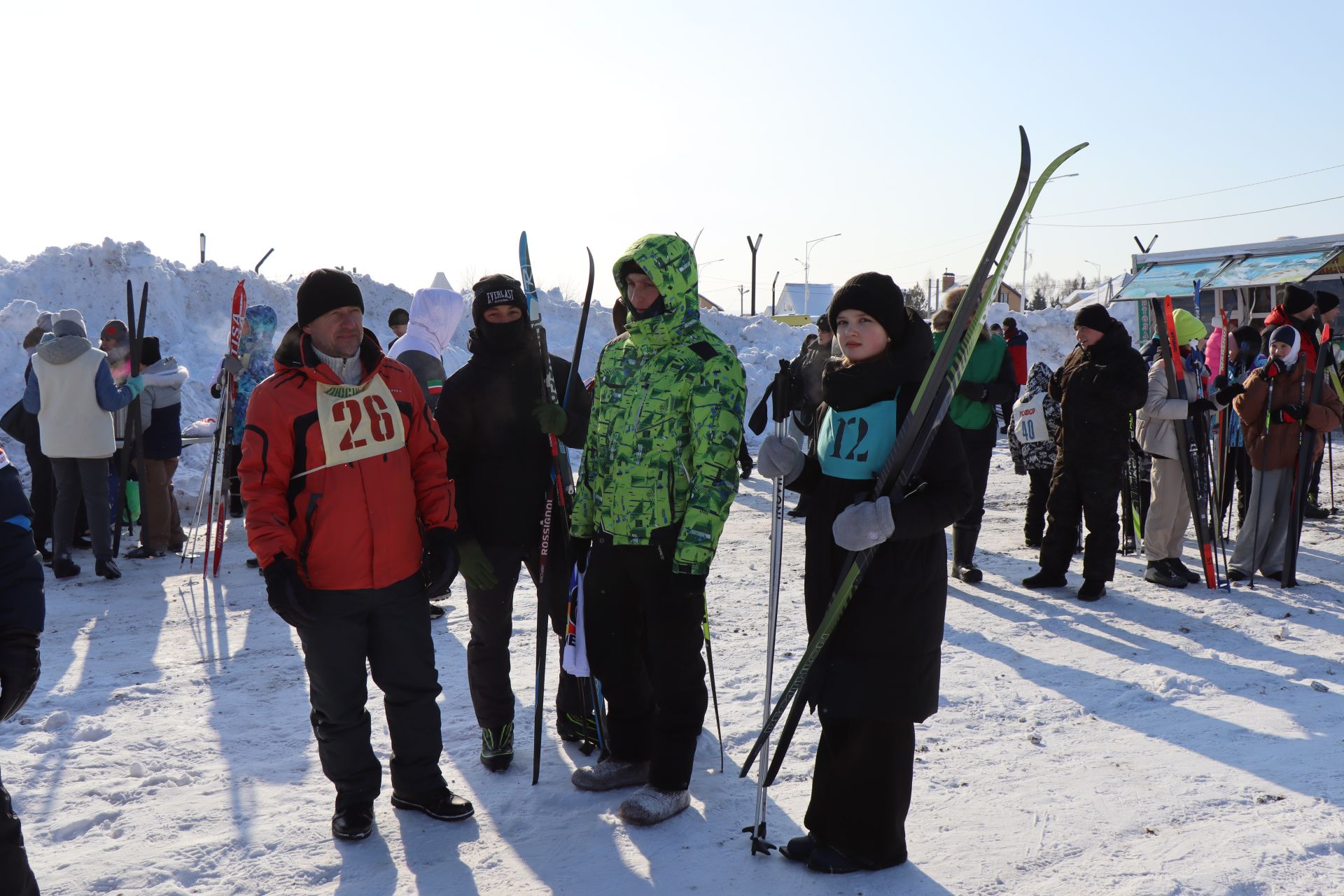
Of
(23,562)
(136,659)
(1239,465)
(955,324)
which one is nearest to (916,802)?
(955,324)

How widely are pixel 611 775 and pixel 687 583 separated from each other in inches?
37.0

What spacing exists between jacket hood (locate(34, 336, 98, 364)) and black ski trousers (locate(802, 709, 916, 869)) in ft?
20.6

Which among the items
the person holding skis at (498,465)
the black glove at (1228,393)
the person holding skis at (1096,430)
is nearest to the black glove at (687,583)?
the person holding skis at (498,465)

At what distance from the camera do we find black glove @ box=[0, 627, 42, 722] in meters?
2.15

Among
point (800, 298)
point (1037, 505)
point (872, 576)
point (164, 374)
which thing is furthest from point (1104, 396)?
point (800, 298)

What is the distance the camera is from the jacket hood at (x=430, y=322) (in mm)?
5039

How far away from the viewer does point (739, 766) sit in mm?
3779

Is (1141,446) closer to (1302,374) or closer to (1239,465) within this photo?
(1302,374)

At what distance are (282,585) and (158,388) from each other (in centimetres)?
607

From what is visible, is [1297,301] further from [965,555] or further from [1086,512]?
[965,555]

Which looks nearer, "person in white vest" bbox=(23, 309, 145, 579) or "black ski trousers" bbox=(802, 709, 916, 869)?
Answer: "black ski trousers" bbox=(802, 709, 916, 869)

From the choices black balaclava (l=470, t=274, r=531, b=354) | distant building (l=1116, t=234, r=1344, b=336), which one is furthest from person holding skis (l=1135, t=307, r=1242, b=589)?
distant building (l=1116, t=234, r=1344, b=336)

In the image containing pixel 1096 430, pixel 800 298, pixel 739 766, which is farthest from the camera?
pixel 800 298

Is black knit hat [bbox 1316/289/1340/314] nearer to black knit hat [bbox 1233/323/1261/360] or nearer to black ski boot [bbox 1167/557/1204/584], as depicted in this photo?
black knit hat [bbox 1233/323/1261/360]
